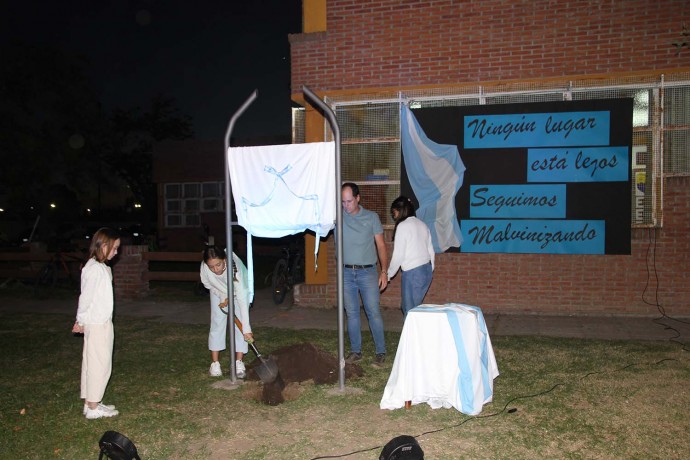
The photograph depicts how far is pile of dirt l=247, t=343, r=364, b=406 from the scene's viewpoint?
593cm

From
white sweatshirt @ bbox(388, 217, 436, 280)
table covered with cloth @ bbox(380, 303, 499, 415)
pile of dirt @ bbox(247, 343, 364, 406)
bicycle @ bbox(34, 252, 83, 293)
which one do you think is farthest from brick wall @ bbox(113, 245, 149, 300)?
table covered with cloth @ bbox(380, 303, 499, 415)

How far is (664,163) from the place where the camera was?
8945mm

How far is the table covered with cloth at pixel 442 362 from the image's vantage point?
495 cm

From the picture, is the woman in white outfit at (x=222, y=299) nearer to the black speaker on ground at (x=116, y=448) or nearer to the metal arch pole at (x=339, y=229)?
the metal arch pole at (x=339, y=229)

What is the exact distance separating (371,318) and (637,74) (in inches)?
233

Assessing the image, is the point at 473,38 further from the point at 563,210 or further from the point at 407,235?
the point at 407,235

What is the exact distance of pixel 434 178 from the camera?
31.7ft

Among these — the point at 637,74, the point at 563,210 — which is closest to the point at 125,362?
the point at 563,210

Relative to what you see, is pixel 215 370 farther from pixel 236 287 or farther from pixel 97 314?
pixel 97 314

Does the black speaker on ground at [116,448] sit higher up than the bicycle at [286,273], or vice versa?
the bicycle at [286,273]

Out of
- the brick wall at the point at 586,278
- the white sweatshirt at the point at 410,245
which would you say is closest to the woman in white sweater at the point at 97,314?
the white sweatshirt at the point at 410,245

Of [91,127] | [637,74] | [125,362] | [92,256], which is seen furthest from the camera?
[91,127]

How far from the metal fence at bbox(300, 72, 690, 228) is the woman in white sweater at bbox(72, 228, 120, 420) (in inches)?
225

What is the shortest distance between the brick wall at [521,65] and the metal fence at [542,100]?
188 mm
